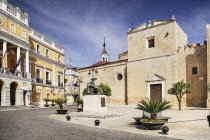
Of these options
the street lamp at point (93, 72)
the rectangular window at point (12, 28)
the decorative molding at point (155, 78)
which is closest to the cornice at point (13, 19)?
the rectangular window at point (12, 28)

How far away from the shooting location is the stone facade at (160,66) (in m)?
22.6

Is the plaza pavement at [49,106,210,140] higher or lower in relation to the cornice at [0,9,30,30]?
lower

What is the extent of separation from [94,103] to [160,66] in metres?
13.7

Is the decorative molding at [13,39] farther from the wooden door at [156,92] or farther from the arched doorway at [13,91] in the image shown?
the wooden door at [156,92]

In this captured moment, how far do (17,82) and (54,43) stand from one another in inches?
565

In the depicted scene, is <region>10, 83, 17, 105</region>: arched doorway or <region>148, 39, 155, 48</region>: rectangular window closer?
<region>10, 83, 17, 105</region>: arched doorway

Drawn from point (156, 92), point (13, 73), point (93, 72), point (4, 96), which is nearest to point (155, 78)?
point (156, 92)

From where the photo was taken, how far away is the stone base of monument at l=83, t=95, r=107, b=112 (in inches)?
584

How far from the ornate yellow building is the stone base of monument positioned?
12.7 meters

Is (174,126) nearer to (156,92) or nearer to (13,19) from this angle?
(156,92)

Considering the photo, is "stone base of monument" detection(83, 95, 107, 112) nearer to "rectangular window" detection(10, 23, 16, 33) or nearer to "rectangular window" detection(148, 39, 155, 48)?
"rectangular window" detection(148, 39, 155, 48)

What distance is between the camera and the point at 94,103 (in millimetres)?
14922

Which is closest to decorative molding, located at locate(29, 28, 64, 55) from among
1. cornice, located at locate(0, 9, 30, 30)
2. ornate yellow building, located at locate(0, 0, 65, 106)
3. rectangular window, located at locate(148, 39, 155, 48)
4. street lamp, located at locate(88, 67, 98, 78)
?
ornate yellow building, located at locate(0, 0, 65, 106)

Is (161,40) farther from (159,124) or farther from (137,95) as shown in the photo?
(159,124)
